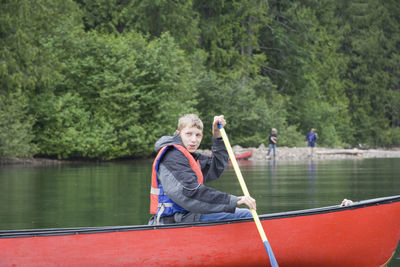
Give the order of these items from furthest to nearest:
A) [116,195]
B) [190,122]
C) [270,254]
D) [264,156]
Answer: [264,156]
[116,195]
[270,254]
[190,122]

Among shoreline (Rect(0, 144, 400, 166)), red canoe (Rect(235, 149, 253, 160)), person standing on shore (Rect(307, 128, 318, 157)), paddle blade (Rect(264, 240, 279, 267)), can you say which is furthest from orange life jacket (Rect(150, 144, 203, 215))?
person standing on shore (Rect(307, 128, 318, 157))

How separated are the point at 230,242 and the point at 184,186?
34.4 inches

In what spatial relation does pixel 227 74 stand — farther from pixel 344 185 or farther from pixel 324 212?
pixel 324 212

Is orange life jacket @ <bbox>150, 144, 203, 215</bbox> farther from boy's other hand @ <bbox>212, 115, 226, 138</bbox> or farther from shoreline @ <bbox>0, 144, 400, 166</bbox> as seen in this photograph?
shoreline @ <bbox>0, 144, 400, 166</bbox>

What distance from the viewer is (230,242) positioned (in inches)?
268

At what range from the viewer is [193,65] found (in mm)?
43656

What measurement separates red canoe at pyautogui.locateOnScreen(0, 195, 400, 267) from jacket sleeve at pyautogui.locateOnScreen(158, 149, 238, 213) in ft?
1.11

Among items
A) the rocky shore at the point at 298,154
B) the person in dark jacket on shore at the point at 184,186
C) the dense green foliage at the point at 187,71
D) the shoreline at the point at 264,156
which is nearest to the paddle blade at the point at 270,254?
the person in dark jacket on shore at the point at 184,186

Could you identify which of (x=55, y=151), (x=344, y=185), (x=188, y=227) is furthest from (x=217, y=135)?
(x=55, y=151)

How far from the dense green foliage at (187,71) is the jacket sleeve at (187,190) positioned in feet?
82.4

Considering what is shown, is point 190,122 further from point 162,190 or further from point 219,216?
point 219,216

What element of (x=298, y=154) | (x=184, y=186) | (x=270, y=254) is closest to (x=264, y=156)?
(x=298, y=154)

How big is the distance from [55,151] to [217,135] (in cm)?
2831

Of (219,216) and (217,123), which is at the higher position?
(217,123)
